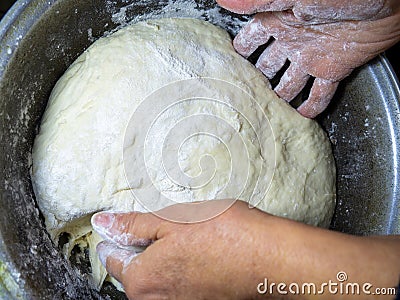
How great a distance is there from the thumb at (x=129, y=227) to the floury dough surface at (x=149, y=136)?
0.56ft

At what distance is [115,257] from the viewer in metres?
1.03

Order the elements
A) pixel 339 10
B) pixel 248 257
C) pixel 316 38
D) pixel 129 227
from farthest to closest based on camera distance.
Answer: pixel 316 38 < pixel 339 10 < pixel 129 227 < pixel 248 257

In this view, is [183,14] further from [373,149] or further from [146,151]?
[373,149]

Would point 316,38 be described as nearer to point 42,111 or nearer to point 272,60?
point 272,60

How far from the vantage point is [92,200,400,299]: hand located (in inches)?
32.8

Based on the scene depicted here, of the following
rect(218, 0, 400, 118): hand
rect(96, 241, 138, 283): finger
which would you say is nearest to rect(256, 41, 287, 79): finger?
rect(218, 0, 400, 118): hand

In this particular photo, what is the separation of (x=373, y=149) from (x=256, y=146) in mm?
371

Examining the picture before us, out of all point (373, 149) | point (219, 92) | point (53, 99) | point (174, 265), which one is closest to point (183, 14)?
point (219, 92)

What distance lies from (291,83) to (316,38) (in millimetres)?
153

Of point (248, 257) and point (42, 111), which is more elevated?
point (42, 111)

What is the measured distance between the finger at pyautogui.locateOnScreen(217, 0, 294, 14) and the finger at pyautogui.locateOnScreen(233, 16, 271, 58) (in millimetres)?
115

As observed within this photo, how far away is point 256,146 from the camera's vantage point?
1.25m

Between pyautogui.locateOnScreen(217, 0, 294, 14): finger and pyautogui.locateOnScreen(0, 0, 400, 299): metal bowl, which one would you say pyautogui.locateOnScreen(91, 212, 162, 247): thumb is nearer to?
pyautogui.locateOnScreen(0, 0, 400, 299): metal bowl

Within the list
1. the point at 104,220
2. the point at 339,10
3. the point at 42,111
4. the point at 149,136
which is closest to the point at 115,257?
the point at 104,220
